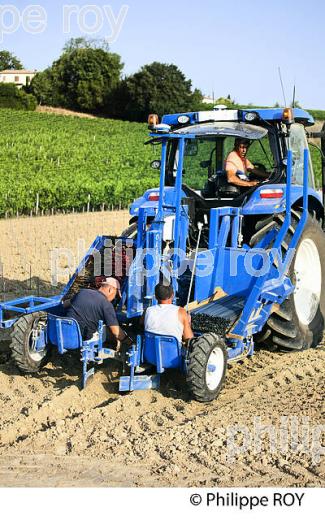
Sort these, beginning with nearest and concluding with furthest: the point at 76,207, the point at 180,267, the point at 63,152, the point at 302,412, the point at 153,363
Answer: the point at 302,412, the point at 153,363, the point at 180,267, the point at 76,207, the point at 63,152

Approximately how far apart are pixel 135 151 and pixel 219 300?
1296 inches

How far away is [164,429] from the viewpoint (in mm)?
4938

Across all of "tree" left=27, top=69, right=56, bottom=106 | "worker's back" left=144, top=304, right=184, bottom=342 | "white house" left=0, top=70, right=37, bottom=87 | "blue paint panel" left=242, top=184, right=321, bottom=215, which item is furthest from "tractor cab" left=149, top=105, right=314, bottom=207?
"white house" left=0, top=70, right=37, bottom=87

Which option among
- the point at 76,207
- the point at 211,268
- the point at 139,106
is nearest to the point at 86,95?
the point at 139,106

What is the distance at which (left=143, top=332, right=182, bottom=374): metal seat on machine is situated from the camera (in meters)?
5.54

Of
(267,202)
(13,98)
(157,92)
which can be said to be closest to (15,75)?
(13,98)

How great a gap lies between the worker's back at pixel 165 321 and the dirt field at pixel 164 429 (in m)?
0.52

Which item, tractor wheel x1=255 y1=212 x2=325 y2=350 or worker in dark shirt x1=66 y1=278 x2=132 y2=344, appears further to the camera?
tractor wheel x1=255 y1=212 x2=325 y2=350

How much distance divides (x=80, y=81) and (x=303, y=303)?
58.3 meters

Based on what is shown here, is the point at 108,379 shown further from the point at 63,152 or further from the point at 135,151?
the point at 135,151

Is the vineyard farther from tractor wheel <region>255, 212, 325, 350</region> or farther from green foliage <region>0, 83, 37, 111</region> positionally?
tractor wheel <region>255, 212, 325, 350</region>

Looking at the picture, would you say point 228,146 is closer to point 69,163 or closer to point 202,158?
point 202,158

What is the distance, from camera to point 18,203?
840 inches
